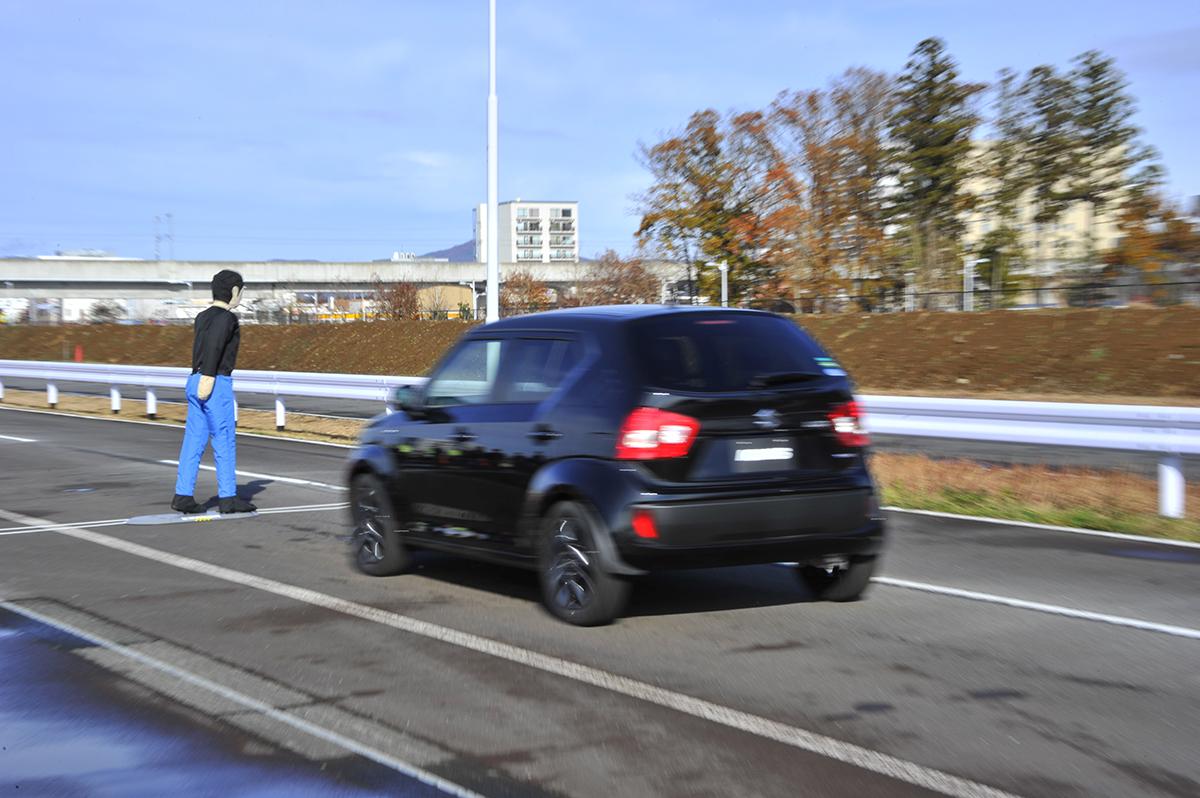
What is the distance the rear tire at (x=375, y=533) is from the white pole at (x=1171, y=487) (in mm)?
6186

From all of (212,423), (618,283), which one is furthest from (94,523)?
(618,283)

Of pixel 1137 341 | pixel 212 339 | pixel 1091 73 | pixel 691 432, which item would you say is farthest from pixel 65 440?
pixel 1091 73

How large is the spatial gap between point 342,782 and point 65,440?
1677 cm

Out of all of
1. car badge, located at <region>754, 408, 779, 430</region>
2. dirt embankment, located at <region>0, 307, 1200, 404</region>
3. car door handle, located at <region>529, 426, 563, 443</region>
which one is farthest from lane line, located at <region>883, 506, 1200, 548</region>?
dirt embankment, located at <region>0, 307, 1200, 404</region>

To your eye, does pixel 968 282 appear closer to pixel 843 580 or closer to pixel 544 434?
pixel 843 580

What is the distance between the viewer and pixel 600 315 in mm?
7090

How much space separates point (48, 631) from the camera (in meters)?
6.80

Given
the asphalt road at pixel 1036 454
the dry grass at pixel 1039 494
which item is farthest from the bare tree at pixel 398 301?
the dry grass at pixel 1039 494

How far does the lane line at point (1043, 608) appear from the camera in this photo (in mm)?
6727

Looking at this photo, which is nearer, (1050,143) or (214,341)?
(214,341)

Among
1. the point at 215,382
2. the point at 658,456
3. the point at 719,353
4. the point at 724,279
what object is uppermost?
the point at 724,279

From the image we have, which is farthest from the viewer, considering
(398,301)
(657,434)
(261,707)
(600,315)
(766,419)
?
(398,301)

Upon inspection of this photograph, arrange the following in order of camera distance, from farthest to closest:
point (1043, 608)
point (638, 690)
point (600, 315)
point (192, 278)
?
point (192, 278), point (1043, 608), point (600, 315), point (638, 690)

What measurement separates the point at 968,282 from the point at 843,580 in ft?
121
